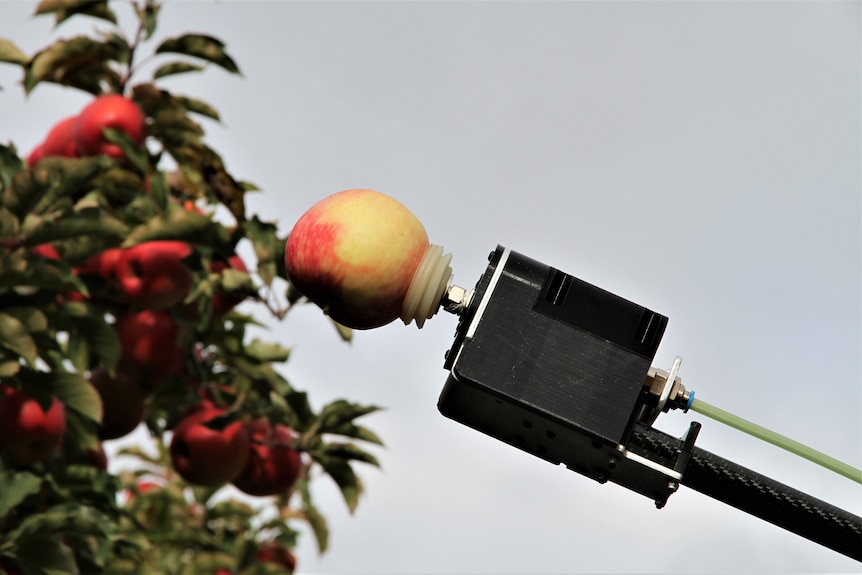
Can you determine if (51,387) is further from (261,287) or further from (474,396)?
(474,396)

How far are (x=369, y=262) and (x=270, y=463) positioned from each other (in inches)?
108

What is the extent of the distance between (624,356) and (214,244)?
7.10ft

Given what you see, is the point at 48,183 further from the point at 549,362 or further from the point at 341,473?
the point at 549,362

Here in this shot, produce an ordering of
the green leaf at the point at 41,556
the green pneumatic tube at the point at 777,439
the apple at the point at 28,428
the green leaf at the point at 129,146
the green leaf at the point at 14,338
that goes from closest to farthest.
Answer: the green pneumatic tube at the point at 777,439 → the green leaf at the point at 14,338 → the green leaf at the point at 41,556 → the apple at the point at 28,428 → the green leaf at the point at 129,146

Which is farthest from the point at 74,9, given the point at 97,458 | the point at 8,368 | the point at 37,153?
the point at 97,458

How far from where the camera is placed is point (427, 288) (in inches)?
48.5

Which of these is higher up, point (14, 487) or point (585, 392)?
point (585, 392)

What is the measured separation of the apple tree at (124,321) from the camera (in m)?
2.79

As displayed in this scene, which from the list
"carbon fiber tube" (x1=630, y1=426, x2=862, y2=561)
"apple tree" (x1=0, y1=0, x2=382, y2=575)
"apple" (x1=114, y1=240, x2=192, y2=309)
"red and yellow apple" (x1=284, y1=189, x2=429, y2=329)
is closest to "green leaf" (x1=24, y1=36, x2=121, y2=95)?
"apple tree" (x1=0, y1=0, x2=382, y2=575)

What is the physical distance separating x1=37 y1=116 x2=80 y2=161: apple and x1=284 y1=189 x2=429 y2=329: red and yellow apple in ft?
7.81

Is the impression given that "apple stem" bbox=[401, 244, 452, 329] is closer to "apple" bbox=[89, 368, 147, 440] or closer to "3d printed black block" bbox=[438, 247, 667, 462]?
"3d printed black block" bbox=[438, 247, 667, 462]

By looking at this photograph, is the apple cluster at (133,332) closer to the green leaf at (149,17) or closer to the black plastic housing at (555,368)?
the green leaf at (149,17)

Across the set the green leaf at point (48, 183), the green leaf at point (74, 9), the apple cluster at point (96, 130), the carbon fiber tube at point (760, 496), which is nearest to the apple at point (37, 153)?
the apple cluster at point (96, 130)

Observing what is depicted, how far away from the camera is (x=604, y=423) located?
121cm
